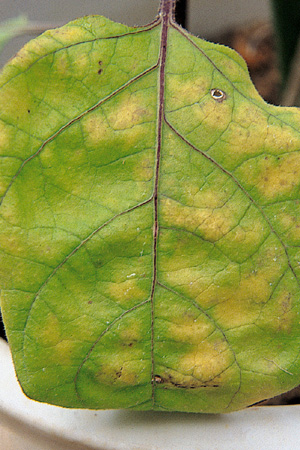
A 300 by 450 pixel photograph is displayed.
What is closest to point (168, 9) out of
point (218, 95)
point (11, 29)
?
point (218, 95)

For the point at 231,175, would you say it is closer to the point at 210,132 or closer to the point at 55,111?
the point at 210,132

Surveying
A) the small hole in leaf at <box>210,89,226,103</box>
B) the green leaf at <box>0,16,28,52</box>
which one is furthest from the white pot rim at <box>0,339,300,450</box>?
the green leaf at <box>0,16,28,52</box>

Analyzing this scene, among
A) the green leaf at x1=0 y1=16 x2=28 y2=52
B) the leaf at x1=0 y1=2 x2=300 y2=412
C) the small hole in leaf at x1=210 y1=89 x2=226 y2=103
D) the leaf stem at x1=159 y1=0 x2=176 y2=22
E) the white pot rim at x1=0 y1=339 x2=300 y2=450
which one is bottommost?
the white pot rim at x1=0 y1=339 x2=300 y2=450

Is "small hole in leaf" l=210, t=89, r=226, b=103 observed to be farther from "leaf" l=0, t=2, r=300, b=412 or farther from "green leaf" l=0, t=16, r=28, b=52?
"green leaf" l=0, t=16, r=28, b=52

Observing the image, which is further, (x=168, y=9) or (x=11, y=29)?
(x=11, y=29)

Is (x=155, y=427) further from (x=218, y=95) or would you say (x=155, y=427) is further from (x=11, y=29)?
(x=11, y=29)

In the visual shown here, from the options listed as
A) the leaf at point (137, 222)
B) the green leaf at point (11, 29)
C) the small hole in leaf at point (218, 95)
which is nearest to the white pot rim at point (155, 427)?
the leaf at point (137, 222)

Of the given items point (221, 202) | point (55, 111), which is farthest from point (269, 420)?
point (55, 111)

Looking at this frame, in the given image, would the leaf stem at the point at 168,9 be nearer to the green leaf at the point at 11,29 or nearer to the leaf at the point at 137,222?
the leaf at the point at 137,222
